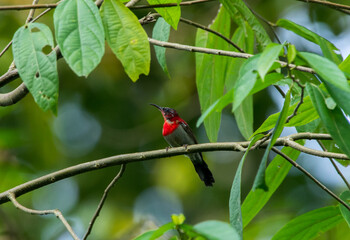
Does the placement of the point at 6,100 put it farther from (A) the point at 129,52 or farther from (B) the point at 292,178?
(B) the point at 292,178

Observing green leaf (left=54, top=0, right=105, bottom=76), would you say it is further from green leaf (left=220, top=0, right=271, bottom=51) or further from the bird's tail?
the bird's tail

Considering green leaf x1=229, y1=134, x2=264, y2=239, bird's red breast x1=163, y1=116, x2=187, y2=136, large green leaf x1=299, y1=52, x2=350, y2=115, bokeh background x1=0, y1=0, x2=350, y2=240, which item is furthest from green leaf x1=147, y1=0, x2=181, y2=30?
bokeh background x1=0, y1=0, x2=350, y2=240

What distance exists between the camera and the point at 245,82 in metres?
1.56

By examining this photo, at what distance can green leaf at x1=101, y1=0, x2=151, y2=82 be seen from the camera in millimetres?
2082

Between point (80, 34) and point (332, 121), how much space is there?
0.98 m

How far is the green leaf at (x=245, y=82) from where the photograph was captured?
149 cm

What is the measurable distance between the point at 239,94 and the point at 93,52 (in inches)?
23.6

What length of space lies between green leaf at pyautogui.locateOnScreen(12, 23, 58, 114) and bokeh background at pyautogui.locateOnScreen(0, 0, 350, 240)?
5.15 m

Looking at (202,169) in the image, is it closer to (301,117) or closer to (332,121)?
(301,117)

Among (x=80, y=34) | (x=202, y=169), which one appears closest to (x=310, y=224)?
(x=80, y=34)

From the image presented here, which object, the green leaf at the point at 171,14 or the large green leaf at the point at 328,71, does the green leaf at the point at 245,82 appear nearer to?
the large green leaf at the point at 328,71

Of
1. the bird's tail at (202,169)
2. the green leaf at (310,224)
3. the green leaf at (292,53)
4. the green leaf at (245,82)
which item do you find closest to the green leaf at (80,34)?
the green leaf at (245,82)

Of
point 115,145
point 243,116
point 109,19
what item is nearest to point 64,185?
point 115,145

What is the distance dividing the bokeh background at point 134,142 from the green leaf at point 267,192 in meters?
4.34
